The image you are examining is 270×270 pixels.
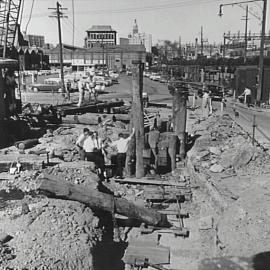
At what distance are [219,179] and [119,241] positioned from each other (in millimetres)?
3757

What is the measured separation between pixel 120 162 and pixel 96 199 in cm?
437

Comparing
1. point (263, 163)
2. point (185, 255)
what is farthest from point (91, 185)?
point (263, 163)

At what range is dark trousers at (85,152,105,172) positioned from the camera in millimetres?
13110

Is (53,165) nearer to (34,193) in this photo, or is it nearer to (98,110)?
(34,193)

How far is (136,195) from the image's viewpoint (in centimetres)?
1233

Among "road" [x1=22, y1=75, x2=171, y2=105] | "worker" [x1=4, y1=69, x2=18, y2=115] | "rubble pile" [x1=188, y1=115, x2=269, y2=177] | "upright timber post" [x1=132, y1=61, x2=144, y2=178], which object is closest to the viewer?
"rubble pile" [x1=188, y1=115, x2=269, y2=177]

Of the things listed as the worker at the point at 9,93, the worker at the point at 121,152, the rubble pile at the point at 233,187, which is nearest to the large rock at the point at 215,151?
the rubble pile at the point at 233,187

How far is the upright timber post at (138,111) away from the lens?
12602 mm

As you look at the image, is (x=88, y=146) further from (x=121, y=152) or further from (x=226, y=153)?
(x=226, y=153)

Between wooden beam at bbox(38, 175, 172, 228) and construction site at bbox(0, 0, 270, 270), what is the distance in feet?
0.08

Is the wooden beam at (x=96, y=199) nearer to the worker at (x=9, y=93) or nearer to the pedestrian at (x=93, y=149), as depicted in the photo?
the pedestrian at (x=93, y=149)

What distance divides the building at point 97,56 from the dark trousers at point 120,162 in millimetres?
82421

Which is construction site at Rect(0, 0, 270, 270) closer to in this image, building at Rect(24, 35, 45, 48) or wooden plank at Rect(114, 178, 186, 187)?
wooden plank at Rect(114, 178, 186, 187)

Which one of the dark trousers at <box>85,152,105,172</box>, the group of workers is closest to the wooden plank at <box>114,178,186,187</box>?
the group of workers
